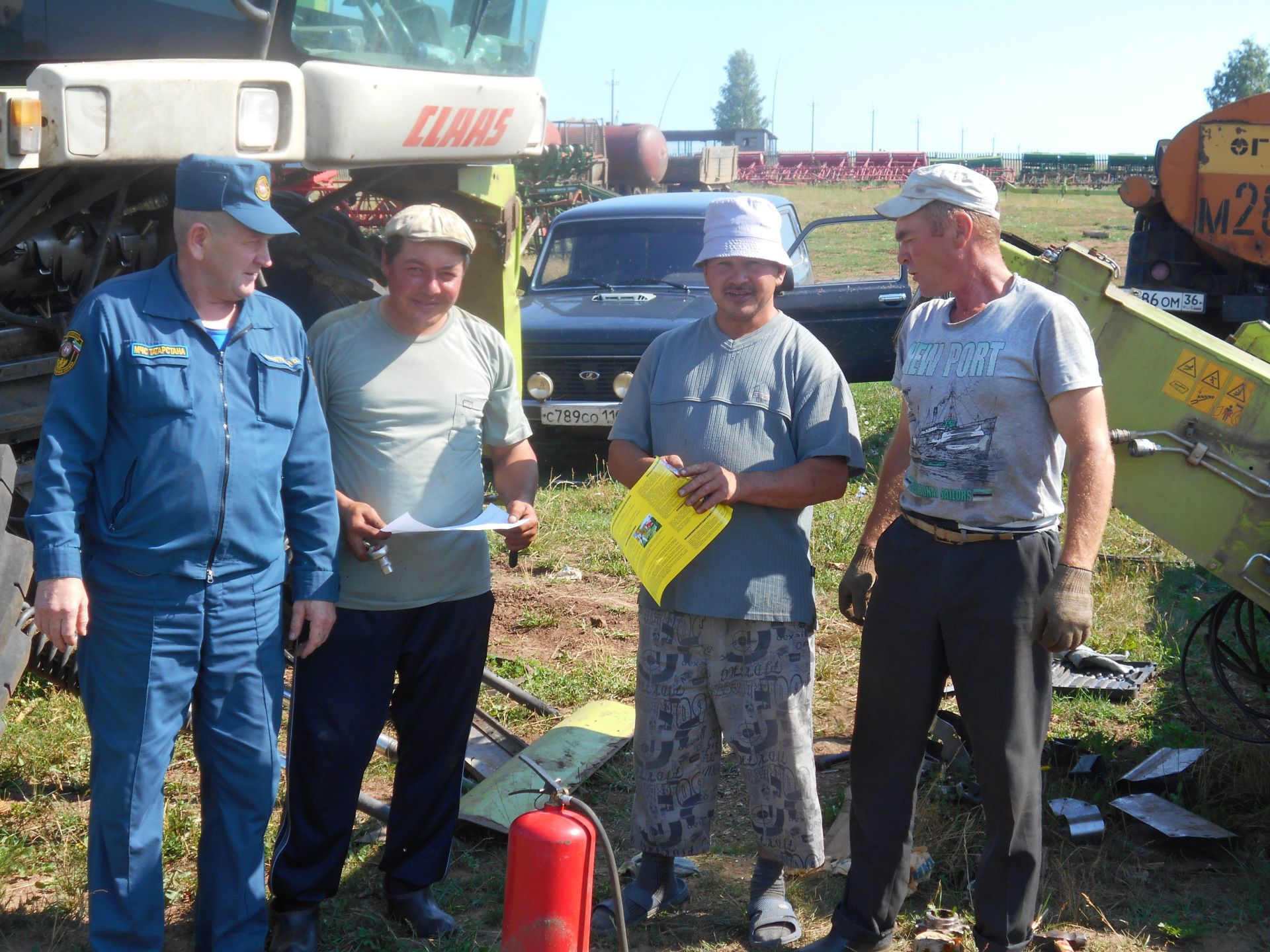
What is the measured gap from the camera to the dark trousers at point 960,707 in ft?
8.94

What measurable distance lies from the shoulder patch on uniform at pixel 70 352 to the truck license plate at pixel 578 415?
4.84 m

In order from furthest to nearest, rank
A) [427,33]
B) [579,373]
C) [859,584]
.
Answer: [579,373]
[427,33]
[859,584]

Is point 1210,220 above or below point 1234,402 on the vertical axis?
above

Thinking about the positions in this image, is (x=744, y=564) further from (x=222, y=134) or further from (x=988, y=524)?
(x=222, y=134)

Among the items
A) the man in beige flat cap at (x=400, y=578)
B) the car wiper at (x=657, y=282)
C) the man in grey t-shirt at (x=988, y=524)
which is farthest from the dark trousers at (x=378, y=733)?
the car wiper at (x=657, y=282)

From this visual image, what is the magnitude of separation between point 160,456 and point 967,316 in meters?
1.76

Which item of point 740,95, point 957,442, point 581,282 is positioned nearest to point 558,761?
point 957,442

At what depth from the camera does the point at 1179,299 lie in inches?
337

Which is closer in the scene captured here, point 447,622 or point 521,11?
point 447,622

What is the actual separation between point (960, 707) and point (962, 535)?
0.39 metres

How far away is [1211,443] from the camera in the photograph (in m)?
3.21

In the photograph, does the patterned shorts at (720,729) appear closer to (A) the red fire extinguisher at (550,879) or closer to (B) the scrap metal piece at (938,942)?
→ (B) the scrap metal piece at (938,942)

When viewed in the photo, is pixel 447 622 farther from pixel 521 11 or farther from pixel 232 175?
pixel 521 11

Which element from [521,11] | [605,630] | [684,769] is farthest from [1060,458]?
[521,11]
